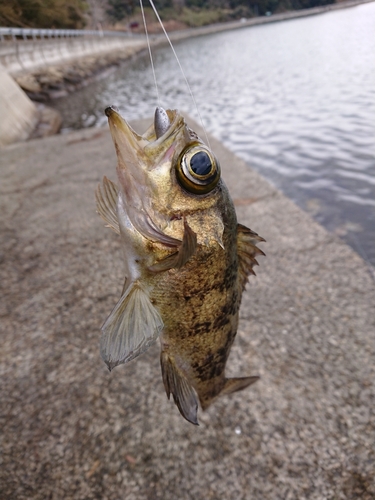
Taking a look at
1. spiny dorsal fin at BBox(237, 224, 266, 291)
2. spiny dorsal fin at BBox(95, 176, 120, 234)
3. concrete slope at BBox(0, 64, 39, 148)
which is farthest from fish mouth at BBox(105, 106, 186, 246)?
concrete slope at BBox(0, 64, 39, 148)

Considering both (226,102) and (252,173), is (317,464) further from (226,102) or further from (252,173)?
(226,102)

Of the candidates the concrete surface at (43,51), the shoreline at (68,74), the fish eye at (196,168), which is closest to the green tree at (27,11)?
the fish eye at (196,168)

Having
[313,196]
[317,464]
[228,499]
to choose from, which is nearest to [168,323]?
[228,499]

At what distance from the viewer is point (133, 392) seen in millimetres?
2238

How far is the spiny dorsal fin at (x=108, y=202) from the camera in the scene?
4.32ft

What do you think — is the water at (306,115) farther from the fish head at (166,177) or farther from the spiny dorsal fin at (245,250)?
the fish head at (166,177)

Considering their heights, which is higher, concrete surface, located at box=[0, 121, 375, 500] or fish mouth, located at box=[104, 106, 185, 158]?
fish mouth, located at box=[104, 106, 185, 158]

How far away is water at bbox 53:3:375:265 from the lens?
5.97 meters

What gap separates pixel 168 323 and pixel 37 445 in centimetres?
124

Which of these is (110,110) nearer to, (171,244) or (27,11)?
(171,244)

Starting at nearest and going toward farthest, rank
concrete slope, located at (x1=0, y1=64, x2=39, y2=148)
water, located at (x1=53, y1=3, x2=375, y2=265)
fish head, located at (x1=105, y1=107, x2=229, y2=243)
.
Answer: fish head, located at (x1=105, y1=107, x2=229, y2=243) → water, located at (x1=53, y1=3, x2=375, y2=265) → concrete slope, located at (x1=0, y1=64, x2=39, y2=148)

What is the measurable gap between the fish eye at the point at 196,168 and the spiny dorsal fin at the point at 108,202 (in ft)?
1.02

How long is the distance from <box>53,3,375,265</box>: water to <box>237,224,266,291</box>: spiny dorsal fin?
11.3ft

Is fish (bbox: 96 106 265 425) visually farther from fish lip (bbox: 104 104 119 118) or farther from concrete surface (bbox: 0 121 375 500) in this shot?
concrete surface (bbox: 0 121 375 500)
